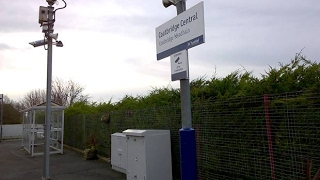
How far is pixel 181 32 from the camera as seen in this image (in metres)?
4.92

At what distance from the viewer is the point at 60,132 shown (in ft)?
60.4

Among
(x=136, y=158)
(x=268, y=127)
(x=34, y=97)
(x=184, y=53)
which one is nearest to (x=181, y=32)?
(x=184, y=53)

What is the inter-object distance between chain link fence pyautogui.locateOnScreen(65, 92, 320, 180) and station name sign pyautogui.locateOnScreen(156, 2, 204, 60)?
1.80m

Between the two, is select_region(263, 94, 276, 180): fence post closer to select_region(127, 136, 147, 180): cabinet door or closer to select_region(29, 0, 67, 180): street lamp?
select_region(127, 136, 147, 180): cabinet door

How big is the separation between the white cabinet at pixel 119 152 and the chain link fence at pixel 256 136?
1.59m

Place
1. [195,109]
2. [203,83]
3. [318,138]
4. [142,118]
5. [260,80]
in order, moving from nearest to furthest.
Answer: [318,138]
[260,80]
[195,109]
[203,83]
[142,118]

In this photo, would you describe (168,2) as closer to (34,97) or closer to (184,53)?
(184,53)

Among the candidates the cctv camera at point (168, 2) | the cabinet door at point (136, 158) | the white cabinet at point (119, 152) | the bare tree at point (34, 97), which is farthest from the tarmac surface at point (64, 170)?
the bare tree at point (34, 97)

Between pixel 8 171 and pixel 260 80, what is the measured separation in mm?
9875

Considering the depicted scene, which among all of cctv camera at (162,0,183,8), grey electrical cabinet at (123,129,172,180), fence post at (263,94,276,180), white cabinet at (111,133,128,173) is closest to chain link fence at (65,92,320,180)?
fence post at (263,94,276,180)

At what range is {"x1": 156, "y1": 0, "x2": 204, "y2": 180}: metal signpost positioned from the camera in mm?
4621

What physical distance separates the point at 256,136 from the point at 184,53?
2183mm

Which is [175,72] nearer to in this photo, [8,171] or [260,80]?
[260,80]

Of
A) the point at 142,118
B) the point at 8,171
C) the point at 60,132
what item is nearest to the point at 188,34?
the point at 142,118
